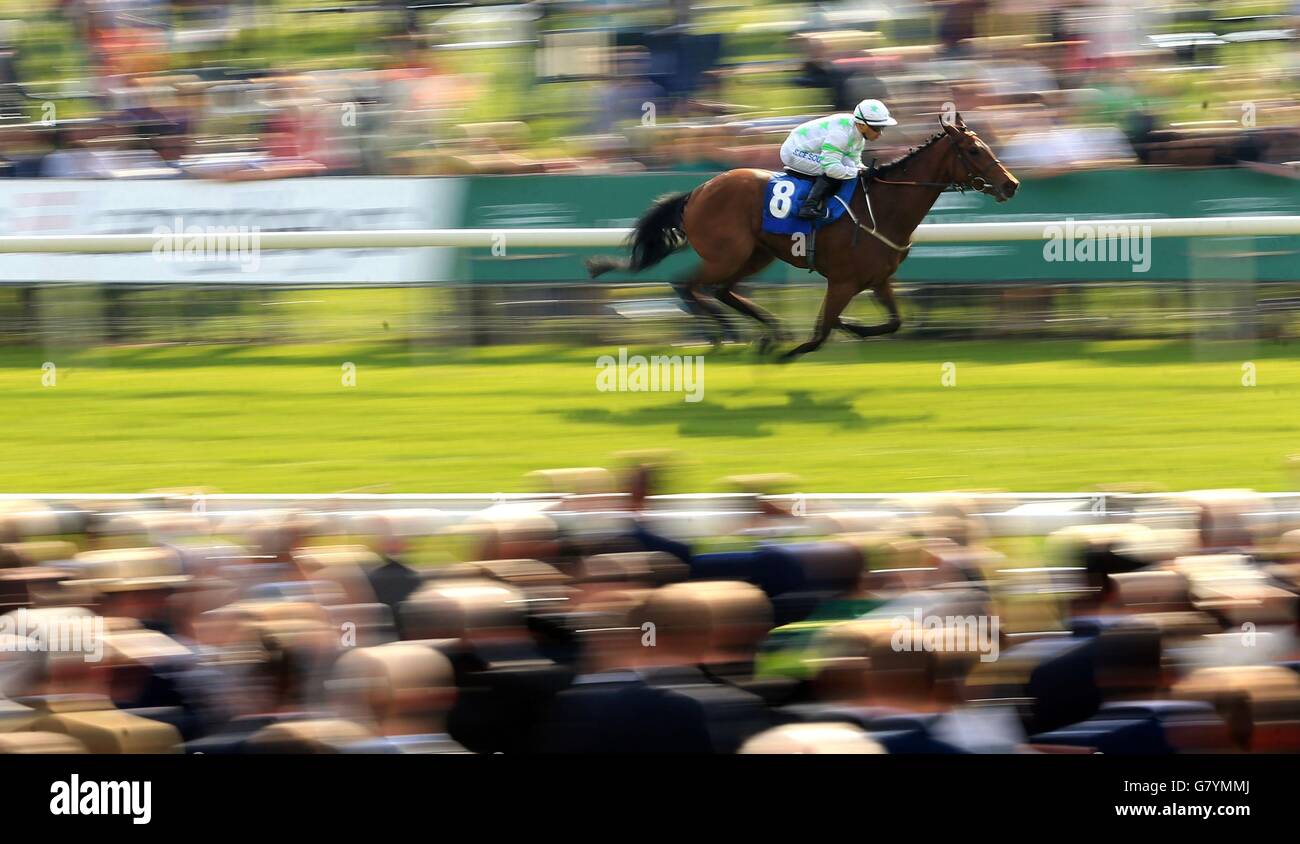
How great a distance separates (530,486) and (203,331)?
2.80 metres

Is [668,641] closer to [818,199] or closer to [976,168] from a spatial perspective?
[818,199]

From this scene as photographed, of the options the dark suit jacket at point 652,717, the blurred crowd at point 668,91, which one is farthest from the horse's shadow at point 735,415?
the dark suit jacket at point 652,717

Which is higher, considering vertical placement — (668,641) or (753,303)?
(753,303)

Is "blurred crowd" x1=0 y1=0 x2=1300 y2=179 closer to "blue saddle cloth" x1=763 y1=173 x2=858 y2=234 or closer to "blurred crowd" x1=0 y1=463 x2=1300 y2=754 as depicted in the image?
"blue saddle cloth" x1=763 y1=173 x2=858 y2=234

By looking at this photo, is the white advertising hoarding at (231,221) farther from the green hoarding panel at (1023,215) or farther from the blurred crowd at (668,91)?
the green hoarding panel at (1023,215)

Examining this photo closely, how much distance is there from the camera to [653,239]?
25.8 ft

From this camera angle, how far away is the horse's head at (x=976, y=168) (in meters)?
7.46

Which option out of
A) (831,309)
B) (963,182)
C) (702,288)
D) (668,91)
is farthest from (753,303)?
(668,91)

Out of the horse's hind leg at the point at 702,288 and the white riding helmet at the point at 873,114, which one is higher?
the white riding helmet at the point at 873,114

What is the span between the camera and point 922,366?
24.0 ft

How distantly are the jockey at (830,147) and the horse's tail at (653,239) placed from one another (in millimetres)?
627

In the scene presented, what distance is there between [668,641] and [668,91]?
6.03m

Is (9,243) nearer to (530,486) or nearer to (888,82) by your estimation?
(530,486)
